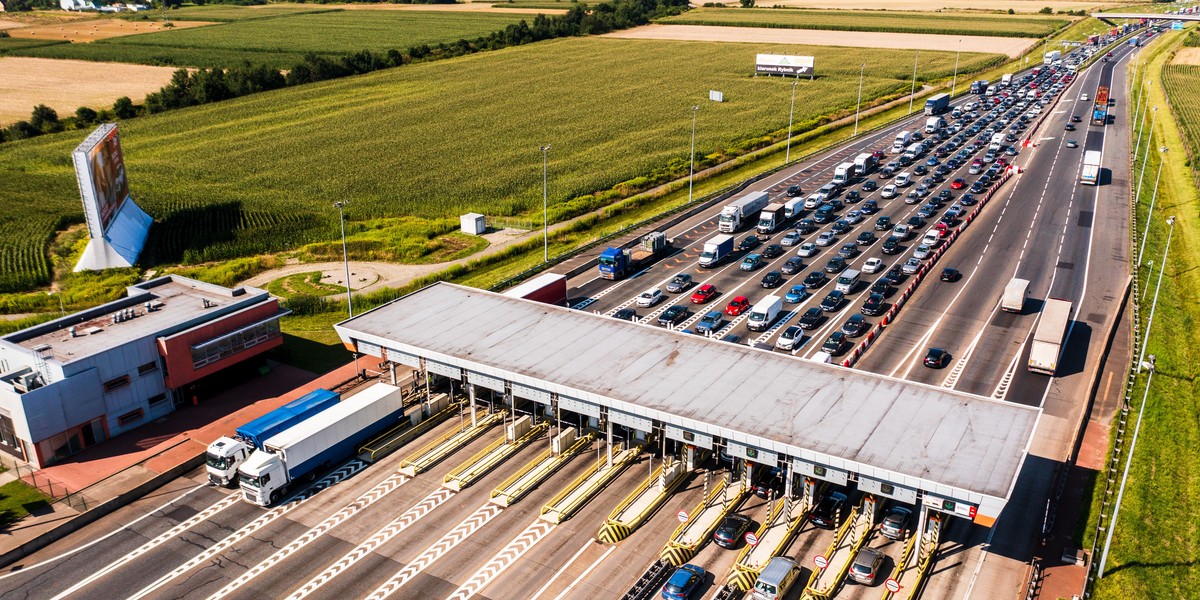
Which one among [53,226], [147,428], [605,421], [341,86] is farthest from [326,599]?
[341,86]

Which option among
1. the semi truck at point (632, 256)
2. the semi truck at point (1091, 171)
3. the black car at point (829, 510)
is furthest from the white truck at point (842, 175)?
the black car at point (829, 510)

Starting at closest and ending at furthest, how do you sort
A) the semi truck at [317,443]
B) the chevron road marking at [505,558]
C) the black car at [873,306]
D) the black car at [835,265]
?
the chevron road marking at [505,558] → the semi truck at [317,443] → the black car at [873,306] → the black car at [835,265]

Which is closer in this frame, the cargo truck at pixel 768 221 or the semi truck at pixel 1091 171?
the cargo truck at pixel 768 221

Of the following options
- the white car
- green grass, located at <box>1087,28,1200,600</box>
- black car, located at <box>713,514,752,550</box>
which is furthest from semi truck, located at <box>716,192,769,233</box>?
black car, located at <box>713,514,752,550</box>

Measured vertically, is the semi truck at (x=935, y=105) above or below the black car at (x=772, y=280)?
above

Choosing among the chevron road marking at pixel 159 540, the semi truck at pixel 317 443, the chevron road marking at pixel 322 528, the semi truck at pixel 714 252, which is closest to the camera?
the chevron road marking at pixel 159 540

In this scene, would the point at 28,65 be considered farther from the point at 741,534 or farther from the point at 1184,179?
the point at 1184,179

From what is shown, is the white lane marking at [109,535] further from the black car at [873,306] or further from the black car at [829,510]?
the black car at [873,306]
